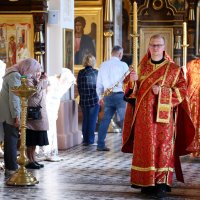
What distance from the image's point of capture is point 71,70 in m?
13.0

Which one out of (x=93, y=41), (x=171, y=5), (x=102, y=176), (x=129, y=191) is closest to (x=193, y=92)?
(x=102, y=176)

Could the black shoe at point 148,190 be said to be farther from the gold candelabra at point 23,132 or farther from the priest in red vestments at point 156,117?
the gold candelabra at point 23,132

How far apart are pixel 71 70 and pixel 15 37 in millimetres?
1161

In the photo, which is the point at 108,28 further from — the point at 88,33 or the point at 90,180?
the point at 90,180

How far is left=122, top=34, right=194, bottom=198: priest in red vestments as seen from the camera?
316 inches

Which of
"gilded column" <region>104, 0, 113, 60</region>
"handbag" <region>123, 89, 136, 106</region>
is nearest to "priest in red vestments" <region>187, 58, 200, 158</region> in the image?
"handbag" <region>123, 89, 136, 106</region>

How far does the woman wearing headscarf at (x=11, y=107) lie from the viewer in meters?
8.96

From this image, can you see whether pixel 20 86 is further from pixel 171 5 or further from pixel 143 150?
pixel 171 5

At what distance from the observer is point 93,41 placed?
57.2ft

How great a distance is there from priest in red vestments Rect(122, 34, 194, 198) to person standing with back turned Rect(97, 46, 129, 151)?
151 inches

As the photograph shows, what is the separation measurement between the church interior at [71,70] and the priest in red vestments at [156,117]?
0.83 feet

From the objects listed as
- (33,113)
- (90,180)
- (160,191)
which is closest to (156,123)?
(160,191)

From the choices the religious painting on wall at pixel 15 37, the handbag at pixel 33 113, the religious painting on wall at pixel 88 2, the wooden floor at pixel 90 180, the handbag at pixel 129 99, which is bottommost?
the wooden floor at pixel 90 180

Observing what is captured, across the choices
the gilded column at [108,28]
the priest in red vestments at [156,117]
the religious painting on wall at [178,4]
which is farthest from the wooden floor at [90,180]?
the religious painting on wall at [178,4]
